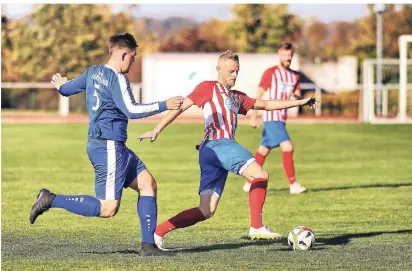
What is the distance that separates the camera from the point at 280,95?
16.1 metres

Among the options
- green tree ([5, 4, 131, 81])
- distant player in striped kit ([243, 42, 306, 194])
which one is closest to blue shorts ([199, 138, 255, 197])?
distant player in striped kit ([243, 42, 306, 194])

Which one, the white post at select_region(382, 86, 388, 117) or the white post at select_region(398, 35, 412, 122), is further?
the white post at select_region(382, 86, 388, 117)

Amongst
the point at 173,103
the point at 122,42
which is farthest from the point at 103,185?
the point at 122,42

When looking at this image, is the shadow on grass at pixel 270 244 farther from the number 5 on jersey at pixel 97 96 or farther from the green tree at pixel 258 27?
the green tree at pixel 258 27

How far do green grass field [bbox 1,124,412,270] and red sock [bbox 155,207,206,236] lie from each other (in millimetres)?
226

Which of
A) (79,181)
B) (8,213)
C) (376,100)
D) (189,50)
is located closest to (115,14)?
(189,50)

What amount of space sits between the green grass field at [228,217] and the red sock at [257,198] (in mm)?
245

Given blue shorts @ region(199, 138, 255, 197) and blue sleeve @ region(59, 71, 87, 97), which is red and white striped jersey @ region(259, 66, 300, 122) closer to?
blue shorts @ region(199, 138, 255, 197)

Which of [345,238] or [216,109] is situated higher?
[216,109]

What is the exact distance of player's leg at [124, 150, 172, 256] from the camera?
9859 mm

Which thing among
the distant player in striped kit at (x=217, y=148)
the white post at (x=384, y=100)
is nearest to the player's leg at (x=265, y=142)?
the distant player in striped kit at (x=217, y=148)

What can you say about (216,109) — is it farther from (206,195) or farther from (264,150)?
(264,150)

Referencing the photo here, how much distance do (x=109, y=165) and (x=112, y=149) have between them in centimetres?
14

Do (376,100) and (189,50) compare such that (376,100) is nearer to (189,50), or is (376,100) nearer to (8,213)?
(8,213)
